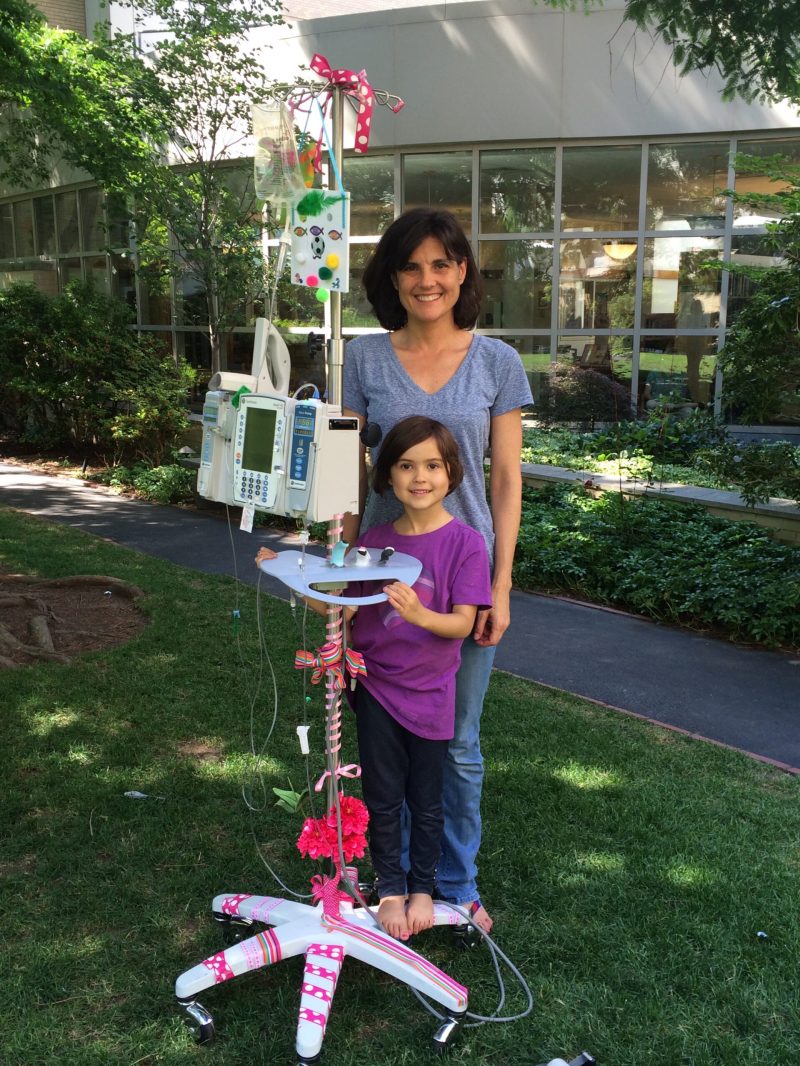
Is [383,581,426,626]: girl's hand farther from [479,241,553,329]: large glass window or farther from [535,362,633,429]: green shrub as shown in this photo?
[479,241,553,329]: large glass window

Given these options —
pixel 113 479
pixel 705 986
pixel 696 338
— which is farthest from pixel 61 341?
pixel 705 986

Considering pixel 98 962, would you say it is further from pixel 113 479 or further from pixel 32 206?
pixel 32 206

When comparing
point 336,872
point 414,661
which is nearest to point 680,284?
point 414,661

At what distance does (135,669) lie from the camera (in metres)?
5.07

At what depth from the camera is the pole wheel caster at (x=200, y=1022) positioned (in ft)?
7.92

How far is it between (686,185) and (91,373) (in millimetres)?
7858

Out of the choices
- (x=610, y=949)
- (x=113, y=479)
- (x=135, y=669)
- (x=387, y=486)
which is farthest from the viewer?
(x=113, y=479)

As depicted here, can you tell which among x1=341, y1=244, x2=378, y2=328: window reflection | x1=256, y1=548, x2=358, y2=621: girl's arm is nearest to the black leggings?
x1=256, y1=548, x2=358, y2=621: girl's arm

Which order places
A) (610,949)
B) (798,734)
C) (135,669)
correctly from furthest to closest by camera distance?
1. (135,669)
2. (798,734)
3. (610,949)

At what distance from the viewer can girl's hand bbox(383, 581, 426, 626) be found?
7.50ft

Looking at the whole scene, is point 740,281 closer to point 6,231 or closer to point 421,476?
point 421,476

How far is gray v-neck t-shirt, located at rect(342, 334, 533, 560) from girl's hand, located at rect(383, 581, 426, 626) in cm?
42

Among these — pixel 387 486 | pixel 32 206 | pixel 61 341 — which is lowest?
pixel 387 486

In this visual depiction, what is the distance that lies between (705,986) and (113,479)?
31.8 feet
